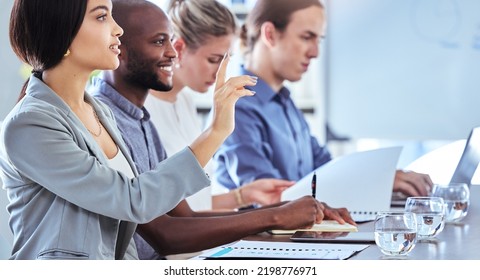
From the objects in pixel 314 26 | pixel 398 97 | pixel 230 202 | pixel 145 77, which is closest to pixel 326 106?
pixel 398 97

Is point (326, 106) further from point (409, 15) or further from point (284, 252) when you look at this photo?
point (284, 252)

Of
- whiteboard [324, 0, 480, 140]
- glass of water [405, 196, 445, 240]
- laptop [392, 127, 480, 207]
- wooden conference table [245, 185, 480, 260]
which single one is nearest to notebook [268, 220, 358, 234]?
wooden conference table [245, 185, 480, 260]

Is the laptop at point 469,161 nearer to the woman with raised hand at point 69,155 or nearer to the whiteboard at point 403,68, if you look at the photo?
the whiteboard at point 403,68

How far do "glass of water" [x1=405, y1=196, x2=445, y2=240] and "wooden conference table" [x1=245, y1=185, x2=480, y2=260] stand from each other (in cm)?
2

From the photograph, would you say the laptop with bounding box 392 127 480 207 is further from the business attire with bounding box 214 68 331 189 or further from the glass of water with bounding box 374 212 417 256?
the glass of water with bounding box 374 212 417 256

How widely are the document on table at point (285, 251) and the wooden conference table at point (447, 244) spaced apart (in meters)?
0.03

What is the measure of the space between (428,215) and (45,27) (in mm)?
838

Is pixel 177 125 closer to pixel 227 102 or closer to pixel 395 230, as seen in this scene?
pixel 227 102

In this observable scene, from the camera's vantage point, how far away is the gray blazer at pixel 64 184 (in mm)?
1544

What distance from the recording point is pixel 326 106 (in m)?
4.47

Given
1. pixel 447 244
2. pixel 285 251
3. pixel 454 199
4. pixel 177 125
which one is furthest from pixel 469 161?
pixel 285 251

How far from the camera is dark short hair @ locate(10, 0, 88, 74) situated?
1.64m

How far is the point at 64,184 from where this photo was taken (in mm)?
1552

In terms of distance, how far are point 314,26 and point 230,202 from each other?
0.93 meters
